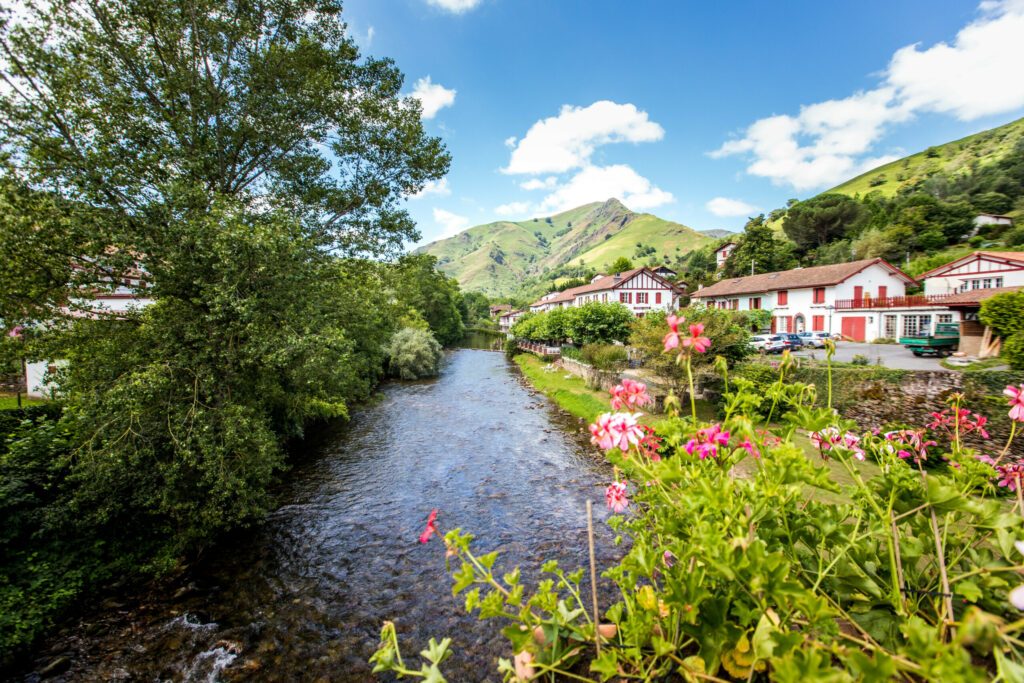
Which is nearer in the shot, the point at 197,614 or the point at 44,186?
the point at 197,614

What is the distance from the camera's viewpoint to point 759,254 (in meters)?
60.9

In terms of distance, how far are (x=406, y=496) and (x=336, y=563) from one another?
345cm

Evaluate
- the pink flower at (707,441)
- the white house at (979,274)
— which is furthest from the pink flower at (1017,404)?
the white house at (979,274)

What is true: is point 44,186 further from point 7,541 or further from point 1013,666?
point 1013,666

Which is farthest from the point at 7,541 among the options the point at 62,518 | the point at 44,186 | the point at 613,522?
the point at 613,522

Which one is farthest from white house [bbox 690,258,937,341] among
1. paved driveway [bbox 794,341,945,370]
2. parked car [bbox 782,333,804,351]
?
parked car [bbox 782,333,804,351]

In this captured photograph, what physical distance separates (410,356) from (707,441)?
3286 centimetres

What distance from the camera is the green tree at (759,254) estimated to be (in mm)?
60656

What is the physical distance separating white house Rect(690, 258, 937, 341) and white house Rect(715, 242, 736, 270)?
2285cm

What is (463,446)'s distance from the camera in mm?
17328

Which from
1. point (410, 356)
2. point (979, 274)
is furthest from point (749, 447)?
point (979, 274)

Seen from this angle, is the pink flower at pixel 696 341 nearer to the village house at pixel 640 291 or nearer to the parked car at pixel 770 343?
the parked car at pixel 770 343

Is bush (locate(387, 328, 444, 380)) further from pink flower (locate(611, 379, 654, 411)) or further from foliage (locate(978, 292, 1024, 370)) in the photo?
foliage (locate(978, 292, 1024, 370))

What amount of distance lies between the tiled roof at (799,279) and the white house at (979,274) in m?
3.27
